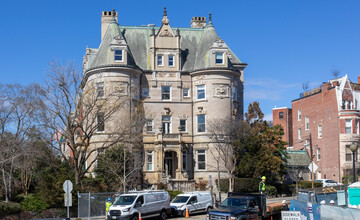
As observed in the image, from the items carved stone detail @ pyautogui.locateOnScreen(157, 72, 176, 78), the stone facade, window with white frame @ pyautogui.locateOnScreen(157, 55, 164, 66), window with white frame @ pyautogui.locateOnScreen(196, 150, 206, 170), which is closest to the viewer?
the stone facade

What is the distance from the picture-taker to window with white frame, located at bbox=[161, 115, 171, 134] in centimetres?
5206

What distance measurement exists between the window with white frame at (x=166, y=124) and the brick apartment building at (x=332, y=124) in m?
19.8

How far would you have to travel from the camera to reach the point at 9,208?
34.6 metres

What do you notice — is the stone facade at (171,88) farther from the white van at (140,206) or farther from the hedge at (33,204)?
the white van at (140,206)

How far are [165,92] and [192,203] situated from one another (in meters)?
21.6

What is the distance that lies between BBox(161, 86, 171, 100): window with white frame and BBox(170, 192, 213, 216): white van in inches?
784

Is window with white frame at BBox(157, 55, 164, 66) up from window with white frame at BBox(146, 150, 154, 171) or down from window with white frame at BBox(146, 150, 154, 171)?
up

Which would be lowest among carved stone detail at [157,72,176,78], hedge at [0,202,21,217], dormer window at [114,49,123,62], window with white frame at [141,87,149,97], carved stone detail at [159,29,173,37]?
hedge at [0,202,21,217]

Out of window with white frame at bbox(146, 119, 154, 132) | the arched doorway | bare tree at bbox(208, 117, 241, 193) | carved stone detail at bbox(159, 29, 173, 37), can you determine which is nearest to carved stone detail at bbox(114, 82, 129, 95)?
window with white frame at bbox(146, 119, 154, 132)

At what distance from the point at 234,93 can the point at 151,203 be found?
25785mm

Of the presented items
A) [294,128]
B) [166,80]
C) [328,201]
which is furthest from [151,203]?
[294,128]

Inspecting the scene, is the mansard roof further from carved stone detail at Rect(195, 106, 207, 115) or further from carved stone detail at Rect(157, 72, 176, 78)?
carved stone detail at Rect(195, 106, 207, 115)

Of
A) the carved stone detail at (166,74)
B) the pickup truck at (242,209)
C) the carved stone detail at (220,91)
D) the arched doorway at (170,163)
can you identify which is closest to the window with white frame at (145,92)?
the carved stone detail at (166,74)

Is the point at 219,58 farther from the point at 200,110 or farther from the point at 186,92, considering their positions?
the point at 200,110
